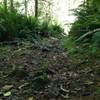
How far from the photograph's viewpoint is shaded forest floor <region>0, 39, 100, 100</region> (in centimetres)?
281

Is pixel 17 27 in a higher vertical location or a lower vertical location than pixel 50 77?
higher

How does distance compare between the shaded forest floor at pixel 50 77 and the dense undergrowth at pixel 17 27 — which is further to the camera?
the dense undergrowth at pixel 17 27

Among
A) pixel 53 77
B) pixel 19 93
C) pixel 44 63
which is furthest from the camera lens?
pixel 44 63

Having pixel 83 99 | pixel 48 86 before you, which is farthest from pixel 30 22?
pixel 83 99

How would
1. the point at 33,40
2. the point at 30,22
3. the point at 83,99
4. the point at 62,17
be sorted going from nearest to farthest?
1. the point at 83,99
2. the point at 33,40
3. the point at 30,22
4. the point at 62,17

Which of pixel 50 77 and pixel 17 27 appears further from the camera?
pixel 17 27

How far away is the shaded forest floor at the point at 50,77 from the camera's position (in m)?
2.81

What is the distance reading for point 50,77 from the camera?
3287 mm

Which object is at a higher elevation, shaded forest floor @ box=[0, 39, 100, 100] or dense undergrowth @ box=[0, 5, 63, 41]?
dense undergrowth @ box=[0, 5, 63, 41]

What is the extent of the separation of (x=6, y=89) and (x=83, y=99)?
1027mm

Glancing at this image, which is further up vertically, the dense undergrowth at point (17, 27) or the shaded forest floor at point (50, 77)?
the dense undergrowth at point (17, 27)

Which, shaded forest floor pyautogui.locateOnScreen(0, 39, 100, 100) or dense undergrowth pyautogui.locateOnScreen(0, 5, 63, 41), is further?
dense undergrowth pyautogui.locateOnScreen(0, 5, 63, 41)

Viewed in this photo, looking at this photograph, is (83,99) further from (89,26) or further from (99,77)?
(89,26)

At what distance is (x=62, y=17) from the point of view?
15.9m
